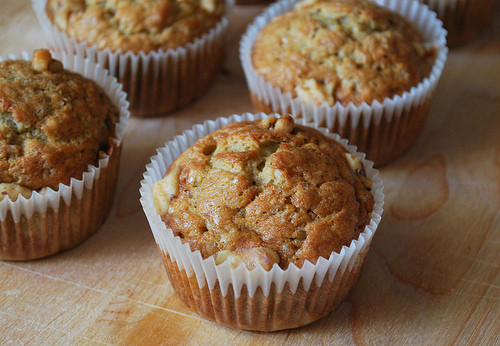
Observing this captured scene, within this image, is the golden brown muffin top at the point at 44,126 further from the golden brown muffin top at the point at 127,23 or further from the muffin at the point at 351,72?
the muffin at the point at 351,72

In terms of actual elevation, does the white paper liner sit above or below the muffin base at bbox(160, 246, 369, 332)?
above

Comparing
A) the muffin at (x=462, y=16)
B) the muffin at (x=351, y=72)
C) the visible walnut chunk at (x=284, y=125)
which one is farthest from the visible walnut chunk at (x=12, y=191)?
the muffin at (x=462, y=16)

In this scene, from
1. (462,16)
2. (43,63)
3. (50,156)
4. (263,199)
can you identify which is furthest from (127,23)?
(462,16)

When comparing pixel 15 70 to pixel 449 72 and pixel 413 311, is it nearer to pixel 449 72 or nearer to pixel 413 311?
pixel 413 311

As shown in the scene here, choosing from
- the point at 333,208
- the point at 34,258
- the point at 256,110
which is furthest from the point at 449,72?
the point at 34,258

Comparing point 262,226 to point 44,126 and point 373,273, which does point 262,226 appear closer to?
point 373,273

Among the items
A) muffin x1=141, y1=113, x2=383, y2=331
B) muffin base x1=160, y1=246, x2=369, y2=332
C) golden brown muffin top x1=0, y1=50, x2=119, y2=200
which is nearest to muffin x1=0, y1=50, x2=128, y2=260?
golden brown muffin top x1=0, y1=50, x2=119, y2=200

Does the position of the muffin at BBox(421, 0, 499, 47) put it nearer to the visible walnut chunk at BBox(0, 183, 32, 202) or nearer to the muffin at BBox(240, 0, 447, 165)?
the muffin at BBox(240, 0, 447, 165)
